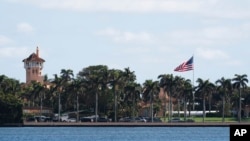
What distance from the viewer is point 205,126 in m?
164

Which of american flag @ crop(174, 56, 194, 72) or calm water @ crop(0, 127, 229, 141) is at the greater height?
american flag @ crop(174, 56, 194, 72)

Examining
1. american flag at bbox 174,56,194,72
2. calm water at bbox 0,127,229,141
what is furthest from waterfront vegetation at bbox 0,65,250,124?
american flag at bbox 174,56,194,72

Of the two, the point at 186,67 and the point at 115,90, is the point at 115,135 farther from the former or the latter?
the point at 115,90

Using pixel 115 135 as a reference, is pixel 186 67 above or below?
above

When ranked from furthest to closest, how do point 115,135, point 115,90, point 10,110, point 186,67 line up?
point 115,90
point 10,110
point 115,135
point 186,67

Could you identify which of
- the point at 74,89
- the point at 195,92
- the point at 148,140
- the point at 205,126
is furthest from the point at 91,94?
the point at 148,140

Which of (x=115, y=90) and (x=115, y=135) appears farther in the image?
(x=115, y=90)

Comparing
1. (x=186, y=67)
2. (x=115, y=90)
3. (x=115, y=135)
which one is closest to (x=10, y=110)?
(x=115, y=90)

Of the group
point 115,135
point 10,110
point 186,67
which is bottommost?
point 115,135

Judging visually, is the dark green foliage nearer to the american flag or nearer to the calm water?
the calm water

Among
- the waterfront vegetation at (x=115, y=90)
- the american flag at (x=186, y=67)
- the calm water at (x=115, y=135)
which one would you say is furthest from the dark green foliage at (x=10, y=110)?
the american flag at (x=186, y=67)

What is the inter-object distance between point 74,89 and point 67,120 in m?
6.88

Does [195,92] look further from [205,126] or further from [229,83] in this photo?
[205,126]

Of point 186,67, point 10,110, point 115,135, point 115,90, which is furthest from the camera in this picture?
point 115,90
